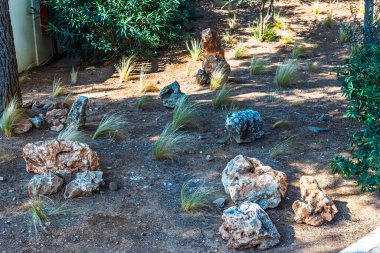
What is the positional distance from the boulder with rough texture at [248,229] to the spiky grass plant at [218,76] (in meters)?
3.74

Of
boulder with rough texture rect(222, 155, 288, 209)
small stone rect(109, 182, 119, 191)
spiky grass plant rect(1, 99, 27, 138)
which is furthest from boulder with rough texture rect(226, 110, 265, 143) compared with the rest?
spiky grass plant rect(1, 99, 27, 138)

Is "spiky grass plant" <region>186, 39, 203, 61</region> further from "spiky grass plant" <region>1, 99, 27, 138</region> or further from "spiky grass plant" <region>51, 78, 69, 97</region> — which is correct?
"spiky grass plant" <region>1, 99, 27, 138</region>

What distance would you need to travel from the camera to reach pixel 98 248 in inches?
149

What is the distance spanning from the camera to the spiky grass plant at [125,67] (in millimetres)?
8180

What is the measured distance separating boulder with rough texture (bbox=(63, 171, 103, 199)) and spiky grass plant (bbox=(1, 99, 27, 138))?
1555mm

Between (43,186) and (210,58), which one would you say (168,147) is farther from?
(210,58)

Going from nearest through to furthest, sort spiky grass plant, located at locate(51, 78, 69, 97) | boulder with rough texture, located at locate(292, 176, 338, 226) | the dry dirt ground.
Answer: the dry dirt ground → boulder with rough texture, located at locate(292, 176, 338, 226) → spiky grass plant, located at locate(51, 78, 69, 97)

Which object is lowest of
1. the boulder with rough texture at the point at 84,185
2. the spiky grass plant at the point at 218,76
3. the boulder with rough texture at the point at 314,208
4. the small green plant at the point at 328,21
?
the boulder with rough texture at the point at 314,208

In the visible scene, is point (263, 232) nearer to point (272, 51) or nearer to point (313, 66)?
point (313, 66)

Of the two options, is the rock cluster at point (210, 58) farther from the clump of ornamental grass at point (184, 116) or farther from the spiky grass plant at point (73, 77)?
the spiky grass plant at point (73, 77)

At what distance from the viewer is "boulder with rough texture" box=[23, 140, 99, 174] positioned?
187 inches

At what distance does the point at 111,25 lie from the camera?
8680 mm

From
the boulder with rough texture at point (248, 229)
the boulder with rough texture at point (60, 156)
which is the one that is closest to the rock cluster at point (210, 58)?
the boulder with rough texture at point (60, 156)

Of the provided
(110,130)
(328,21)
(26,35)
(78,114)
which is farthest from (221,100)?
(328,21)
